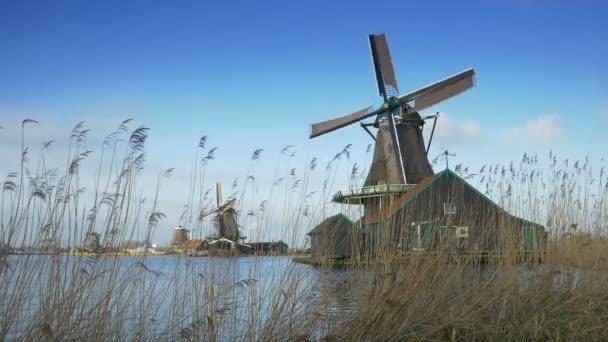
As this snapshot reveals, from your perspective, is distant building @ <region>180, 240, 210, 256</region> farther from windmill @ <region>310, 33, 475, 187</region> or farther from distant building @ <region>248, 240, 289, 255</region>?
windmill @ <region>310, 33, 475, 187</region>

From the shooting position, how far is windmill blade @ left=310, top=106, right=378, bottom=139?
21.6m

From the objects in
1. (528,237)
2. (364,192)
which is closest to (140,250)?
(528,237)

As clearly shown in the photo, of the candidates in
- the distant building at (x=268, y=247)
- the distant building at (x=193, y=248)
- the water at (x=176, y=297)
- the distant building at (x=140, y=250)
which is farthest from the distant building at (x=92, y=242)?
the distant building at (x=268, y=247)

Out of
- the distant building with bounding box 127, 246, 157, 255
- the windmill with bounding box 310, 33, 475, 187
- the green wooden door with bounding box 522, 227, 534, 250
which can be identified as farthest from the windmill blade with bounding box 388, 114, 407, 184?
the distant building with bounding box 127, 246, 157, 255

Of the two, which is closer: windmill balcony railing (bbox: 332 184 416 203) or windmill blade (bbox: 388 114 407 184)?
windmill balcony railing (bbox: 332 184 416 203)

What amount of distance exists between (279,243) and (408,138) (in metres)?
17.1

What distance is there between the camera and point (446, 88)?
2083 centimetres

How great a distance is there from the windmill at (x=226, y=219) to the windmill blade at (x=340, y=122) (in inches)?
685

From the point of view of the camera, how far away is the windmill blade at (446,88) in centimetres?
2069

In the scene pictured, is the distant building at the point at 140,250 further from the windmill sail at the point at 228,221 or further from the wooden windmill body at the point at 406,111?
the wooden windmill body at the point at 406,111

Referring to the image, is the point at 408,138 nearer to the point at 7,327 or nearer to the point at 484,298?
the point at 484,298

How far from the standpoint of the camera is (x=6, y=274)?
2873mm

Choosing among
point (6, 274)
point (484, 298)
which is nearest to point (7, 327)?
point (6, 274)

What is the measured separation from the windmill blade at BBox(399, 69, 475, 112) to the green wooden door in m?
15.1
